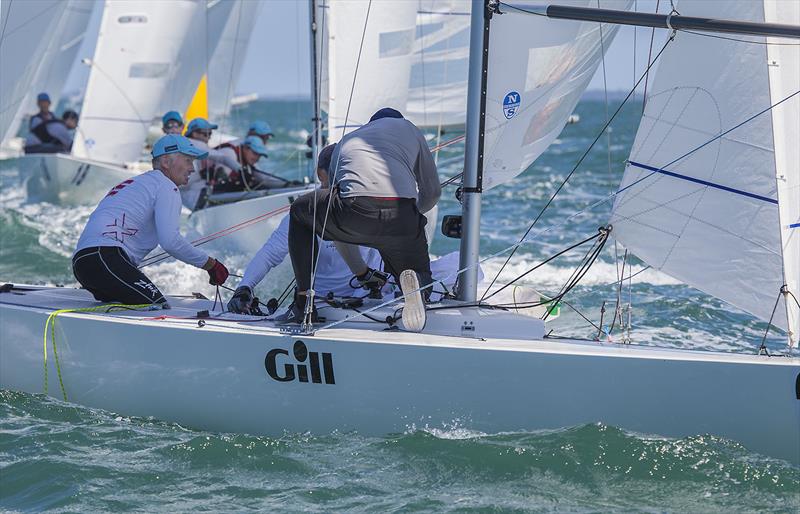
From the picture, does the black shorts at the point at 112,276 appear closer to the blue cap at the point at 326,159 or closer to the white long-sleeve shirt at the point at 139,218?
the white long-sleeve shirt at the point at 139,218

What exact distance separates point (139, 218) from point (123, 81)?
898 centimetres

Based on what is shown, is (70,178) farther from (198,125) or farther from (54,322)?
(54,322)

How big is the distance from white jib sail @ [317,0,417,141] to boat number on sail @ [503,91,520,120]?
3.25 metres

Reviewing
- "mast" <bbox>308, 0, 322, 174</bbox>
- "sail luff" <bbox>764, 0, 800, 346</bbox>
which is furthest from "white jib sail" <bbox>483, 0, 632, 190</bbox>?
"mast" <bbox>308, 0, 322, 174</bbox>

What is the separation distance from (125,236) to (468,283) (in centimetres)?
153

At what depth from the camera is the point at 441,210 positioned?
574 inches

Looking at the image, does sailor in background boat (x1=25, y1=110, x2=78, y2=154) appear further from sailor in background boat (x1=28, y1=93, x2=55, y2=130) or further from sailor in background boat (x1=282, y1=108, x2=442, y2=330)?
sailor in background boat (x1=282, y1=108, x2=442, y2=330)

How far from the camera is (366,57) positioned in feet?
27.4

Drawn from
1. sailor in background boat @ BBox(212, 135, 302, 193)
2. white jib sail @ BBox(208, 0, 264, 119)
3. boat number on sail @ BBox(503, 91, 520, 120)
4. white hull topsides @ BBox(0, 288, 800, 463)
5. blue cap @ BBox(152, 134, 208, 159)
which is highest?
white jib sail @ BBox(208, 0, 264, 119)

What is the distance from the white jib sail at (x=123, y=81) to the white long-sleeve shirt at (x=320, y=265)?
8.85m

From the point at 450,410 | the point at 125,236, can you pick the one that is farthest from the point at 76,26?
the point at 450,410

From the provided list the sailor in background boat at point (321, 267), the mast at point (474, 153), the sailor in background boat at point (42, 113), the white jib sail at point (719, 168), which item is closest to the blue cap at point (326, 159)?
the sailor in background boat at point (321, 267)

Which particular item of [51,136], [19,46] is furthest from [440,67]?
[51,136]

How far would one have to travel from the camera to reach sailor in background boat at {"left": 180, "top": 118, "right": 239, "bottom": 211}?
10141mm
